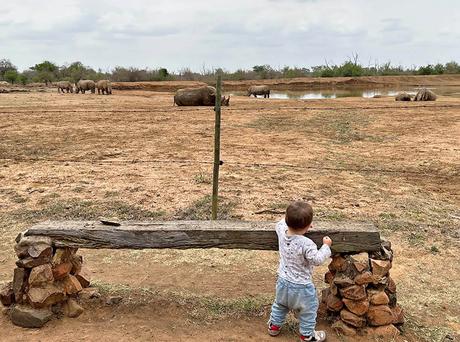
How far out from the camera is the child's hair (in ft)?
11.0

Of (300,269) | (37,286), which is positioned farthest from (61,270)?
(300,269)

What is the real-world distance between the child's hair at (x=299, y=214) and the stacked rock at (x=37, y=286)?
1.88m

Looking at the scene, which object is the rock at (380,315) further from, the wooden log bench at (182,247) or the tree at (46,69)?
the tree at (46,69)

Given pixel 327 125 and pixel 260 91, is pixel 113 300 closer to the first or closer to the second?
pixel 327 125

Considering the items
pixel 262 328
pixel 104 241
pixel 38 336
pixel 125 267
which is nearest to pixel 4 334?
pixel 38 336

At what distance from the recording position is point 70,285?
13.2 feet

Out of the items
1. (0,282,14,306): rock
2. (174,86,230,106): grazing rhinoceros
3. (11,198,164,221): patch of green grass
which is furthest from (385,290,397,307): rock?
(174,86,230,106): grazing rhinoceros

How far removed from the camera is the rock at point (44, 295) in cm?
378

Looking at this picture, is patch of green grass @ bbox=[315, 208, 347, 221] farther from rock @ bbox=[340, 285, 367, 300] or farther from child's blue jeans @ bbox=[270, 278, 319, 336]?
child's blue jeans @ bbox=[270, 278, 319, 336]

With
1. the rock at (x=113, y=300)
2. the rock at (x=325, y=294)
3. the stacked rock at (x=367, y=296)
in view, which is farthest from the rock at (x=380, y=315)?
the rock at (x=113, y=300)

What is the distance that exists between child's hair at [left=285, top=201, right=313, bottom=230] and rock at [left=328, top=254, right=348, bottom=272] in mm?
590

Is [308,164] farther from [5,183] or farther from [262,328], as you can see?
[262,328]

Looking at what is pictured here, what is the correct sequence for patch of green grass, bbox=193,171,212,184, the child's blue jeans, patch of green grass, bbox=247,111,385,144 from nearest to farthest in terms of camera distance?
the child's blue jeans → patch of green grass, bbox=193,171,212,184 → patch of green grass, bbox=247,111,385,144

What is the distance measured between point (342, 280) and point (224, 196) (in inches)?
150
